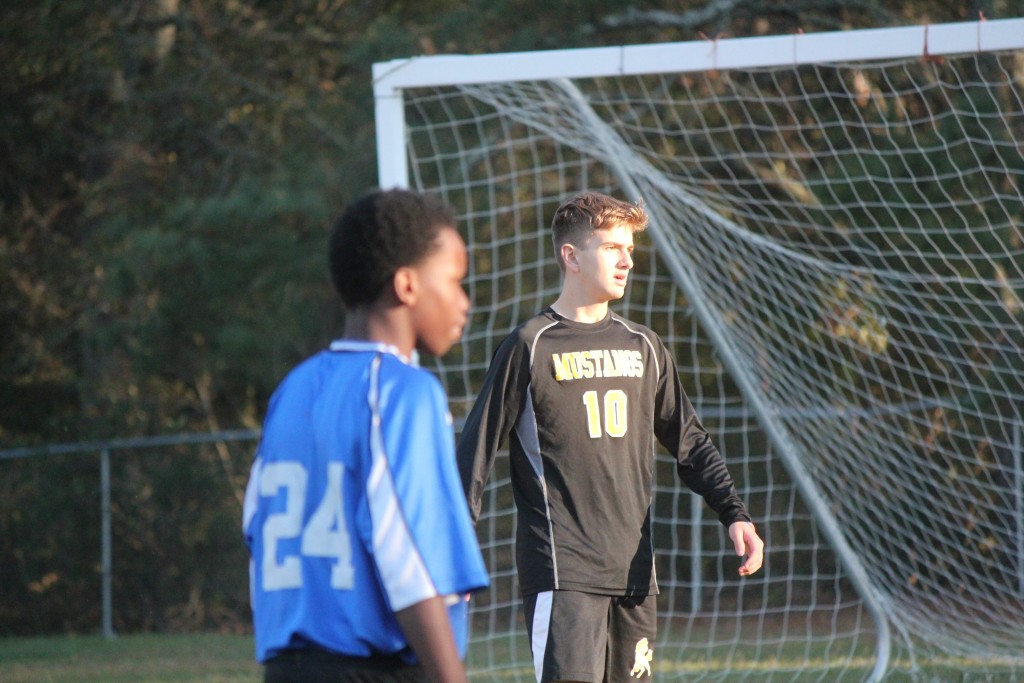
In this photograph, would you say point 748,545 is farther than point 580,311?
No

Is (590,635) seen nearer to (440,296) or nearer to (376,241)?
(440,296)

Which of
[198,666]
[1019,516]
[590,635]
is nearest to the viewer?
[590,635]

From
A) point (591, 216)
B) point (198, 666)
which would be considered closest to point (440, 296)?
point (591, 216)

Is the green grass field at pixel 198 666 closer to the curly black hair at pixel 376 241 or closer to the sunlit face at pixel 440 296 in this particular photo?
the sunlit face at pixel 440 296

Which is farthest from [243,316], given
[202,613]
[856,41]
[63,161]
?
[856,41]

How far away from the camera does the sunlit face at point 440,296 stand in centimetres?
207

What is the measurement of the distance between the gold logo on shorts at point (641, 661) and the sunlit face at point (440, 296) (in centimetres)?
185

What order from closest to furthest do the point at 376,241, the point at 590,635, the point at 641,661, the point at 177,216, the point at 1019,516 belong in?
the point at 376,241
the point at 590,635
the point at 641,661
the point at 1019,516
the point at 177,216

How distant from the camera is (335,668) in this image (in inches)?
76.3

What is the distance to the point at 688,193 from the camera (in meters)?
6.68

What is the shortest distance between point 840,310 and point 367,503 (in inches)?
218

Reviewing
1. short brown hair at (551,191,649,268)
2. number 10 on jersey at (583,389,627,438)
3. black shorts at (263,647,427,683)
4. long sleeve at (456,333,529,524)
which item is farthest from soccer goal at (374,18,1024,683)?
black shorts at (263,647,427,683)

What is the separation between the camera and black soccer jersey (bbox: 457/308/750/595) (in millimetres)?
3609

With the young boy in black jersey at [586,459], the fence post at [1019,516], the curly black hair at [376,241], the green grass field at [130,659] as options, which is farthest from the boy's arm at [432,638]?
the fence post at [1019,516]
